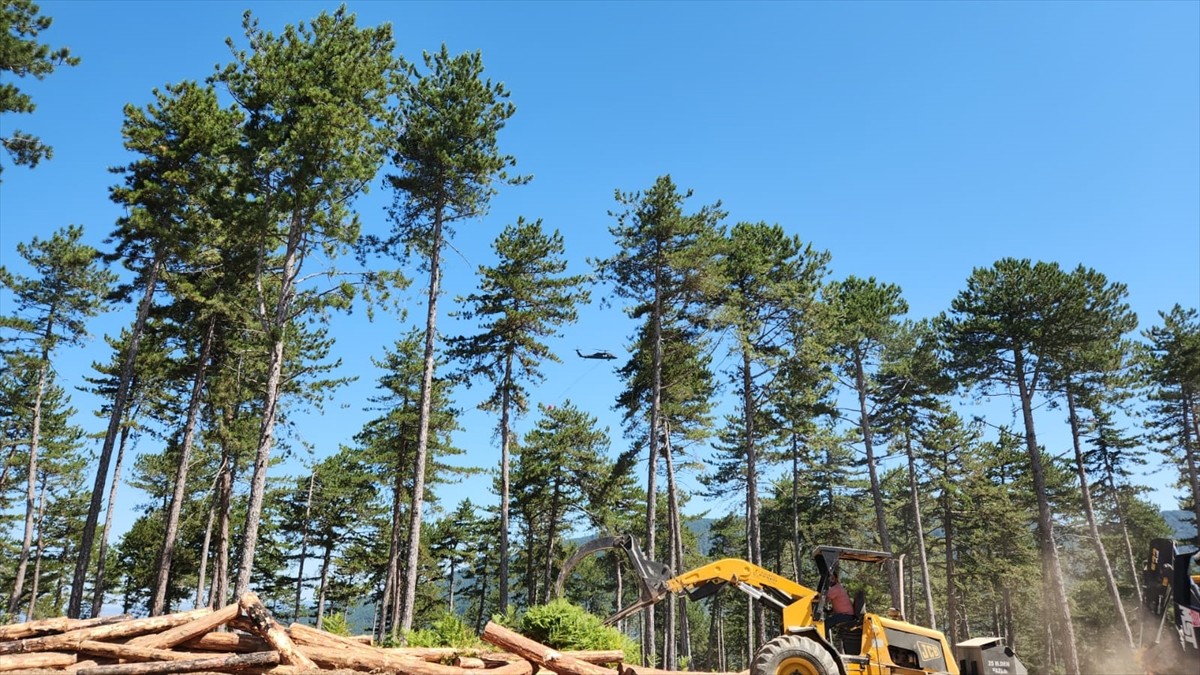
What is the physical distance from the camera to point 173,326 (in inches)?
933

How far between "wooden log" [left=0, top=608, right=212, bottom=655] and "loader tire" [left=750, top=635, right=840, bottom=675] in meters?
8.12

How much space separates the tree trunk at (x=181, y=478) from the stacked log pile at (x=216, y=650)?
1267 cm

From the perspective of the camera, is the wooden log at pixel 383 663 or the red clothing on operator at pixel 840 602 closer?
the wooden log at pixel 383 663

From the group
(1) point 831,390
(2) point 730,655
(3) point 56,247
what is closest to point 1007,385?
(1) point 831,390

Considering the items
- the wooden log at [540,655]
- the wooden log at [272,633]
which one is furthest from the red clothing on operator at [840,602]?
the wooden log at [272,633]

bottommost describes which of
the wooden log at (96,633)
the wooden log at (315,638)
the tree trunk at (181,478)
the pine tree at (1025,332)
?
the wooden log at (315,638)

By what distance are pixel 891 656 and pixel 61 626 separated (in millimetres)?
11732

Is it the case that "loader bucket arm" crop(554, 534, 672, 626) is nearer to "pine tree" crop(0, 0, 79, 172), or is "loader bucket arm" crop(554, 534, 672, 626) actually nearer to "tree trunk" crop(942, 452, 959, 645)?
"pine tree" crop(0, 0, 79, 172)

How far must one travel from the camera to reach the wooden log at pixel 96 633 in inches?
326

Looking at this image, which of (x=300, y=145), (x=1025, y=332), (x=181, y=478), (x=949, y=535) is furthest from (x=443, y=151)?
(x=949, y=535)

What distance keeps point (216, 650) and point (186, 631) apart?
513 mm

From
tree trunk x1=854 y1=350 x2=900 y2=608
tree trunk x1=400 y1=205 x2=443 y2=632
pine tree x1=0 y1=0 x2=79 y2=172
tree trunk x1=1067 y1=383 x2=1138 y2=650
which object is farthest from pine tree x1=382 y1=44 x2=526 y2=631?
tree trunk x1=1067 y1=383 x2=1138 y2=650

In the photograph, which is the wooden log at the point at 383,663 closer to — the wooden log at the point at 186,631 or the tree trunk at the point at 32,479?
the wooden log at the point at 186,631

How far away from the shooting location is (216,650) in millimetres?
8930
